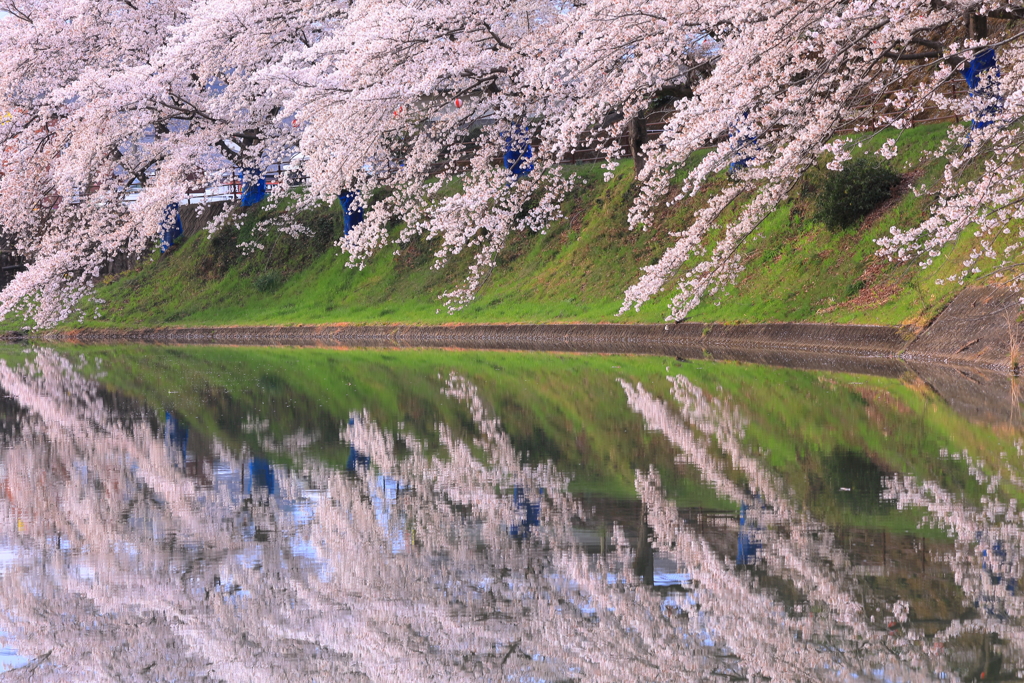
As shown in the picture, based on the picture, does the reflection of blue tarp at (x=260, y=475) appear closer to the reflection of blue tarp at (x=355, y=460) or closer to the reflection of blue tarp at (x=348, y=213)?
the reflection of blue tarp at (x=355, y=460)

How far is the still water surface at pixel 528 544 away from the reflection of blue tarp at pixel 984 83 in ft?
16.2

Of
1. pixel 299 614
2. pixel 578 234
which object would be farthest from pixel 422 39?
pixel 299 614

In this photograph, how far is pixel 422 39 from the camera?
25406 mm

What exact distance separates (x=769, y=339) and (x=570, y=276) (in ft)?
34.0

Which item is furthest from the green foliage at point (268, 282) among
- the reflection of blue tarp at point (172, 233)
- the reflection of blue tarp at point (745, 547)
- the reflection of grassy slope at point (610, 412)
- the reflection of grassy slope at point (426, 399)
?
the reflection of blue tarp at point (745, 547)

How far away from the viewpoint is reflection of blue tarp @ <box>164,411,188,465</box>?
1156 cm

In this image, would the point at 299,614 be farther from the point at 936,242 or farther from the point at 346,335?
the point at 346,335

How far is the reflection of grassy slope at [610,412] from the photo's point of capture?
28.8ft

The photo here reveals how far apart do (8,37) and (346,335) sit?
44.9 ft

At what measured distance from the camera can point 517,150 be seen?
3231 cm

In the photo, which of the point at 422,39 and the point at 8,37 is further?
the point at 8,37

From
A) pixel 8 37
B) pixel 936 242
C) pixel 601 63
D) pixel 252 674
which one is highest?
pixel 8 37

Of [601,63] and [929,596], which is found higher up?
[601,63]

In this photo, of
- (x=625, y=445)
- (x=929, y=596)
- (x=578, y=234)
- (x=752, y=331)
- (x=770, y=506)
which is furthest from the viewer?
(x=578, y=234)
